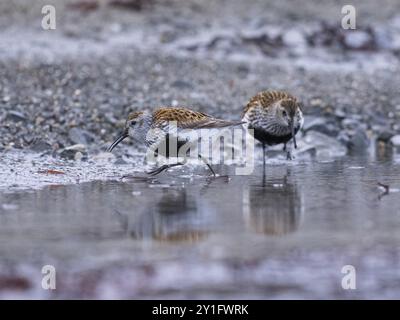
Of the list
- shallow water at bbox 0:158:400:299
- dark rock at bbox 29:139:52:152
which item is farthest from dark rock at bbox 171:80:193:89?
shallow water at bbox 0:158:400:299

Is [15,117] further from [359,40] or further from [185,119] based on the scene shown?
[359,40]

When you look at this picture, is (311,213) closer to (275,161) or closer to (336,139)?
(275,161)

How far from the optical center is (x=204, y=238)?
21.8ft

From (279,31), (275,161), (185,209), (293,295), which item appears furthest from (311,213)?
(279,31)

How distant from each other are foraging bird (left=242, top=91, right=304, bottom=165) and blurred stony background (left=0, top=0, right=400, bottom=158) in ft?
4.76

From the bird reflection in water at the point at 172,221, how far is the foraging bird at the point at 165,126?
156cm

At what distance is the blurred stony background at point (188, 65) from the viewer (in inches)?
488

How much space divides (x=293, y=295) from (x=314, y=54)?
12728 mm

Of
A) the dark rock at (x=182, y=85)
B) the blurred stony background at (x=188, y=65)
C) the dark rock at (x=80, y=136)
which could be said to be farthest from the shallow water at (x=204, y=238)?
the dark rock at (x=182, y=85)

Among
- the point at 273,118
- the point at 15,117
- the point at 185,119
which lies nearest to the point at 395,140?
the point at 273,118

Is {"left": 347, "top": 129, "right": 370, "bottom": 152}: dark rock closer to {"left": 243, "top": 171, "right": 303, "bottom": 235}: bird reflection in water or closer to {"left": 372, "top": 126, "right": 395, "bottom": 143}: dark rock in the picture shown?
{"left": 372, "top": 126, "right": 395, "bottom": 143}: dark rock

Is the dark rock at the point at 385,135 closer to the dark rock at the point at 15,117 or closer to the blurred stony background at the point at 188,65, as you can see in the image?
the blurred stony background at the point at 188,65

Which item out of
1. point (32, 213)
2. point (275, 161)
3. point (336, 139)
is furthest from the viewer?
point (336, 139)

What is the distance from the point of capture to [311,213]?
25.1 feet
